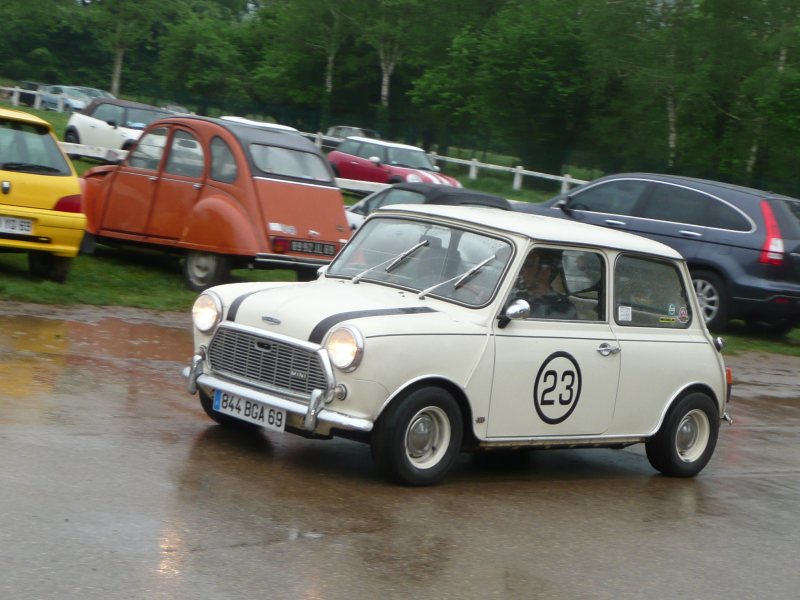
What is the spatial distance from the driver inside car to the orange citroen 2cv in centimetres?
625

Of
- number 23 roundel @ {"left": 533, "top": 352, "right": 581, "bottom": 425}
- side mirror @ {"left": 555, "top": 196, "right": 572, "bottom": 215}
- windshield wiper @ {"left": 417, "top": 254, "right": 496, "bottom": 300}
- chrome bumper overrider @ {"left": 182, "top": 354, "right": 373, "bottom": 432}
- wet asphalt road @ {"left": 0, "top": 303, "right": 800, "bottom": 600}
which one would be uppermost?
side mirror @ {"left": 555, "top": 196, "right": 572, "bottom": 215}

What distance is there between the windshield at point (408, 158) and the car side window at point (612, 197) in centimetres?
1592

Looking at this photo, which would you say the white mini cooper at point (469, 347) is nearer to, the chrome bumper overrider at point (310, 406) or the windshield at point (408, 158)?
the chrome bumper overrider at point (310, 406)

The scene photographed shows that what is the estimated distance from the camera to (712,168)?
4372 centimetres

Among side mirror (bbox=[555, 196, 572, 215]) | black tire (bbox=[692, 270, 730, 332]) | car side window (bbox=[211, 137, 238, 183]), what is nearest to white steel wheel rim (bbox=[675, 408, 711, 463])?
car side window (bbox=[211, 137, 238, 183])

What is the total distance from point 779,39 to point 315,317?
125 ft

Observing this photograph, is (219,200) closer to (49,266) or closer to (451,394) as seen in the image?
(49,266)

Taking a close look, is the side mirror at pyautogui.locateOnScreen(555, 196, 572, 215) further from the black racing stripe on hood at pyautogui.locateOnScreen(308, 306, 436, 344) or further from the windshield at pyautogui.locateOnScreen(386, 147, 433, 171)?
the windshield at pyautogui.locateOnScreen(386, 147, 433, 171)

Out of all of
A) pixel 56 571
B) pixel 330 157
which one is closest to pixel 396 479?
pixel 56 571

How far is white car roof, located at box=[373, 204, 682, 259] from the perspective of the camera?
8000 millimetres

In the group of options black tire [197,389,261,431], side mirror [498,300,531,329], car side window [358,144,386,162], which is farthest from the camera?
car side window [358,144,386,162]

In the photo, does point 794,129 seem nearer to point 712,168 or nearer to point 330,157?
point 712,168

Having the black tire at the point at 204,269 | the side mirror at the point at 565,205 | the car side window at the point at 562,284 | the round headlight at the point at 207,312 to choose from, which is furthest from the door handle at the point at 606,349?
the side mirror at the point at 565,205

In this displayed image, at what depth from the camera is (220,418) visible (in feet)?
26.7
